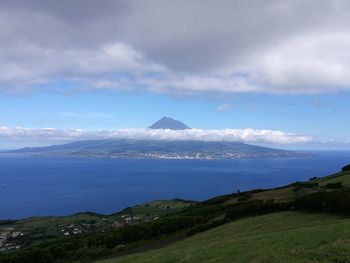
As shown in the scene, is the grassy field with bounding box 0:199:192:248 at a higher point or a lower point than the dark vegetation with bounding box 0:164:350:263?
lower

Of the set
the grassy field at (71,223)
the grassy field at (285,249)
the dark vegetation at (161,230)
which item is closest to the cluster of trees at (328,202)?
the dark vegetation at (161,230)

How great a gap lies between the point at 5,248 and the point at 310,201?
70.9 m

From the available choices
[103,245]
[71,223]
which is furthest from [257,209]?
[71,223]

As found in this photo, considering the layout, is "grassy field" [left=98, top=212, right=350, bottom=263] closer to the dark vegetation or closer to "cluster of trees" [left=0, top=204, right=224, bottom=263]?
the dark vegetation

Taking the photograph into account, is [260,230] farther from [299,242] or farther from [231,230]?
[299,242]

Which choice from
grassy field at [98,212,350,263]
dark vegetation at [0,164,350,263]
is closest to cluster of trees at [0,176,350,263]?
dark vegetation at [0,164,350,263]

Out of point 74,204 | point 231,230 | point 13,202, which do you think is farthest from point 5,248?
point 13,202

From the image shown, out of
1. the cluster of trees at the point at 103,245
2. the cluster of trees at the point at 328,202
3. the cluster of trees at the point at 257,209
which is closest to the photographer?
the cluster of trees at the point at 328,202

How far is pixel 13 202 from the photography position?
588 ft

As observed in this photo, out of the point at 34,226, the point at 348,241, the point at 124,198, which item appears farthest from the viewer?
the point at 124,198

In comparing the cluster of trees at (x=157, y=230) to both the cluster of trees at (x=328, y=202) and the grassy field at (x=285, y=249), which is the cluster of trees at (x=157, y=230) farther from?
the grassy field at (x=285, y=249)

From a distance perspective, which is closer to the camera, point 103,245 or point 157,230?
point 103,245

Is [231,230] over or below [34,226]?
over

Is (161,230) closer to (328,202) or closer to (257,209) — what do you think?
(257,209)
